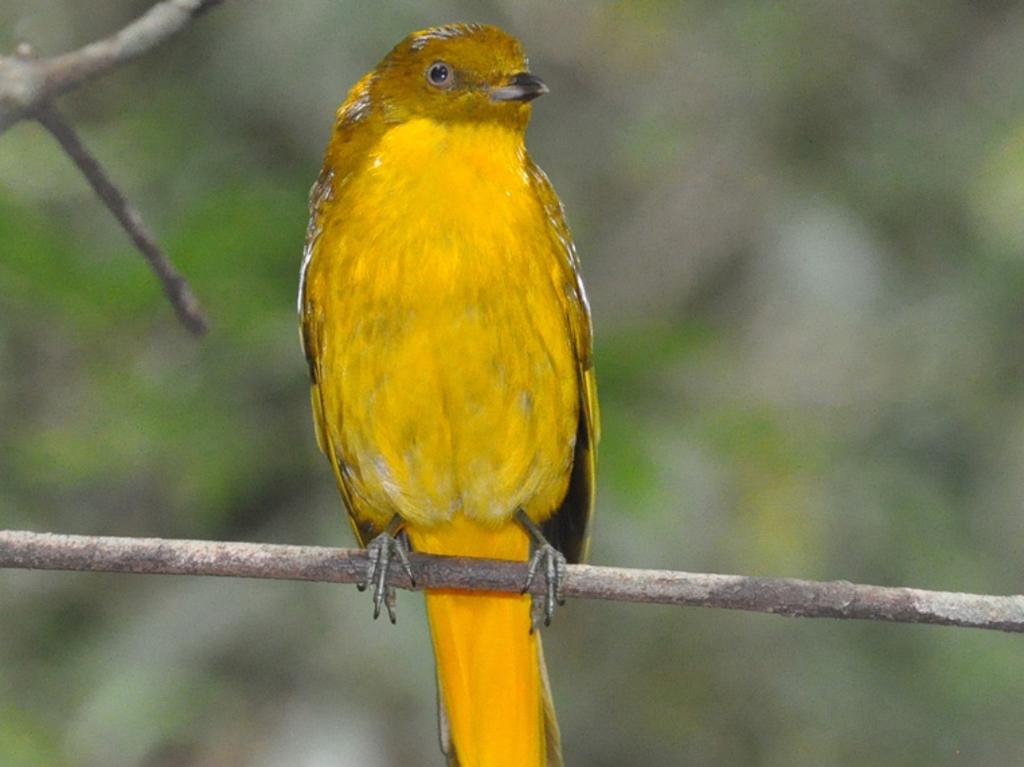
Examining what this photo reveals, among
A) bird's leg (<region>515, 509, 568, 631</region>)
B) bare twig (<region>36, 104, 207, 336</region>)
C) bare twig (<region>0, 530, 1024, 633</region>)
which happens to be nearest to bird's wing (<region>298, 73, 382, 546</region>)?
bird's leg (<region>515, 509, 568, 631</region>)

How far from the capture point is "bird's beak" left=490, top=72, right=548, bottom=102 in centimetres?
371

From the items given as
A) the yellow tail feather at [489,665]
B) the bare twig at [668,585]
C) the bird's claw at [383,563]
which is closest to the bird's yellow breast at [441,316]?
the bird's claw at [383,563]

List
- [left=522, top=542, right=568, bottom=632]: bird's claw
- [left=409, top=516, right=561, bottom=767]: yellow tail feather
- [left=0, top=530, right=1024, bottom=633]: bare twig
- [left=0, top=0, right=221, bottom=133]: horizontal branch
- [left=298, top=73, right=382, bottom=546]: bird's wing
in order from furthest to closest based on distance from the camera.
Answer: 1. [left=409, top=516, right=561, bottom=767]: yellow tail feather
2. [left=298, top=73, right=382, bottom=546]: bird's wing
3. [left=522, top=542, right=568, bottom=632]: bird's claw
4. [left=0, top=530, right=1024, bottom=633]: bare twig
5. [left=0, top=0, right=221, bottom=133]: horizontal branch

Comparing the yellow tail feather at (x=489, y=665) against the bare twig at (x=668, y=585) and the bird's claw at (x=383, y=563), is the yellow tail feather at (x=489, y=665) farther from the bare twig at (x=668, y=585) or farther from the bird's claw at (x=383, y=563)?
the bare twig at (x=668, y=585)

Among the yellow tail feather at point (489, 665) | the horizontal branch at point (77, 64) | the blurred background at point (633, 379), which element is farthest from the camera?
the blurred background at point (633, 379)

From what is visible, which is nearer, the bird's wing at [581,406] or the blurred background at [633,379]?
the bird's wing at [581,406]

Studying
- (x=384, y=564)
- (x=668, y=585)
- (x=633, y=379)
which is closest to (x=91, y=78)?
(x=668, y=585)

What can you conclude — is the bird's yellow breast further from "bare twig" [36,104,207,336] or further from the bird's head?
"bare twig" [36,104,207,336]

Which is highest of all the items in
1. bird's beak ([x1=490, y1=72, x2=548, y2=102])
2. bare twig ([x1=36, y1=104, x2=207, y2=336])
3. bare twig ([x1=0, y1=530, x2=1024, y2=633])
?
bare twig ([x1=36, y1=104, x2=207, y2=336])

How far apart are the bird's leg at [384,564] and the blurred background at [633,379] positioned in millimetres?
629

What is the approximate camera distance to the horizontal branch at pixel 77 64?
5.81ft

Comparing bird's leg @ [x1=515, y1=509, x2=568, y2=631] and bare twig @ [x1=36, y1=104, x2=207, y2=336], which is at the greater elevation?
bare twig @ [x1=36, y1=104, x2=207, y2=336]

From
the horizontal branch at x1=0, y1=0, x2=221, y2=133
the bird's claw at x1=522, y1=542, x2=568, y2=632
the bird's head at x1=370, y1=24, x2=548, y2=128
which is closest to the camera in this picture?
the horizontal branch at x1=0, y1=0, x2=221, y2=133

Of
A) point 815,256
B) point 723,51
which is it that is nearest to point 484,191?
point 815,256
